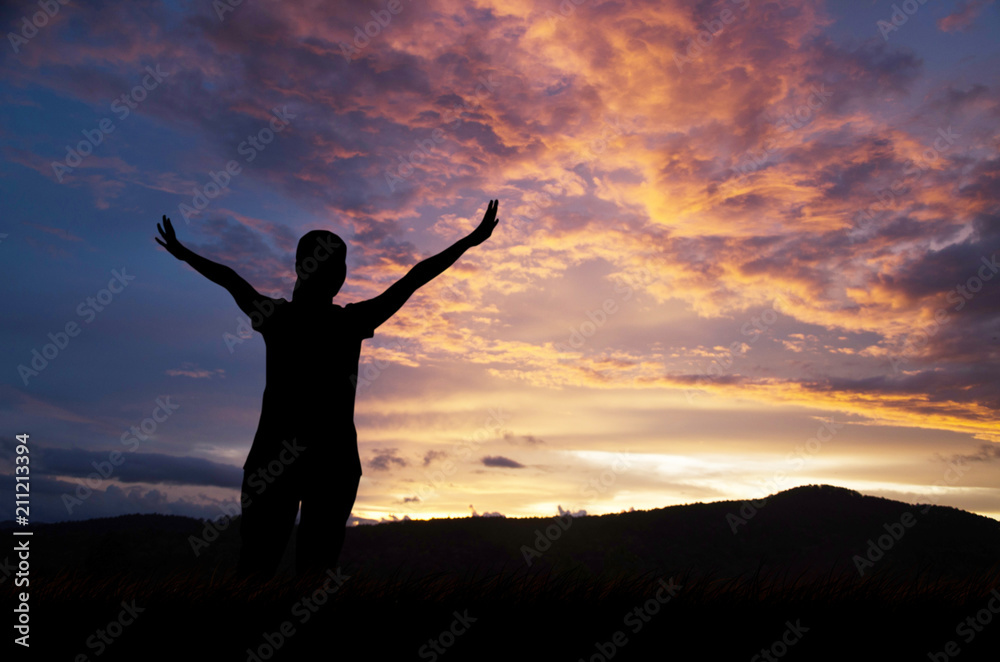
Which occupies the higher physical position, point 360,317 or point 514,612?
point 360,317

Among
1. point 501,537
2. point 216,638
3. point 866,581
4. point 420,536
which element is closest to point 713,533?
point 501,537

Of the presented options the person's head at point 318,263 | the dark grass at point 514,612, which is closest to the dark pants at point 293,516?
the dark grass at point 514,612

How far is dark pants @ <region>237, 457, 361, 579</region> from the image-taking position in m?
4.68

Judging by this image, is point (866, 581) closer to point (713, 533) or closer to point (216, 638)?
point (216, 638)

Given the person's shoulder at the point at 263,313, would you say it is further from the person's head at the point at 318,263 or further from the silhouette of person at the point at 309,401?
the person's head at the point at 318,263

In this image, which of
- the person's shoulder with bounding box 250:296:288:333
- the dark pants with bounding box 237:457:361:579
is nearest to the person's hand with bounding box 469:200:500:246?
the person's shoulder with bounding box 250:296:288:333

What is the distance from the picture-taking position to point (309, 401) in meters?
4.91

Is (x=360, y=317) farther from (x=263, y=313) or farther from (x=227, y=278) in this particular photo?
(x=227, y=278)

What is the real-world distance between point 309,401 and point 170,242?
199cm

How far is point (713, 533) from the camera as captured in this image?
1676 inches

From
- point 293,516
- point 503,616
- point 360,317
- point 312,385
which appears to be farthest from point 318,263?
point 503,616

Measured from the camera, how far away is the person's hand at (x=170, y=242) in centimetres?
539

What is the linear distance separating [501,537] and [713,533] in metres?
15.1

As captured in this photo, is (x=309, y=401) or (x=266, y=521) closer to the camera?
(x=266, y=521)
